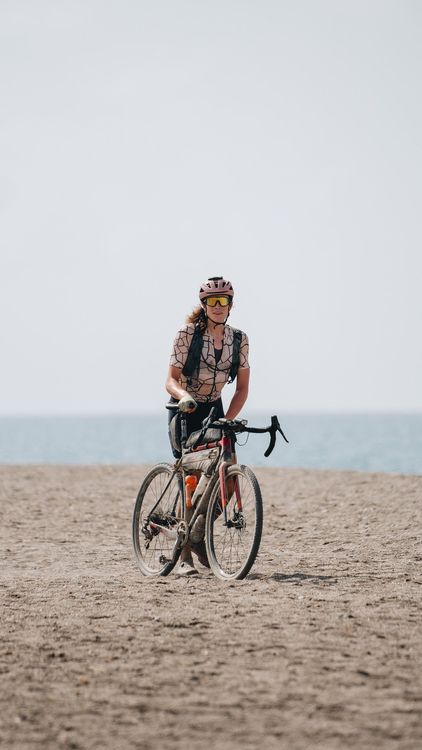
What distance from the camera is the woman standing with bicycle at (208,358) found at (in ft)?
26.9

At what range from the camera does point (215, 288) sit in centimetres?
820

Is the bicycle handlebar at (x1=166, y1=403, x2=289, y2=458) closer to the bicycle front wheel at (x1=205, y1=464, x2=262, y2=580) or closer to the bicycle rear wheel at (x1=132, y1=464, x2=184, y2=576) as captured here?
the bicycle front wheel at (x1=205, y1=464, x2=262, y2=580)

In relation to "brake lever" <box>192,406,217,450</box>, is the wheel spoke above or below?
below

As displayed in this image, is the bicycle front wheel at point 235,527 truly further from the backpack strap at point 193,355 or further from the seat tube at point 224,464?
the backpack strap at point 193,355

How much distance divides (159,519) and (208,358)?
149cm

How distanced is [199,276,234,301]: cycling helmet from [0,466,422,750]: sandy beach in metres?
2.25

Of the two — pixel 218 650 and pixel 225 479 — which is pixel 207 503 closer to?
pixel 225 479

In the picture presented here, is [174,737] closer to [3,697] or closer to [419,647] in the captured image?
[3,697]

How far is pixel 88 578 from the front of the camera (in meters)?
8.83

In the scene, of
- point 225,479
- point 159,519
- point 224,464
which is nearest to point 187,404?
point 224,464

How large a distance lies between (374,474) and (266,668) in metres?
14.1

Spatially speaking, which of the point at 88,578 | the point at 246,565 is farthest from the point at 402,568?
the point at 88,578

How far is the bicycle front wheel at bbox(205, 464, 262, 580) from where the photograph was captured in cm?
742

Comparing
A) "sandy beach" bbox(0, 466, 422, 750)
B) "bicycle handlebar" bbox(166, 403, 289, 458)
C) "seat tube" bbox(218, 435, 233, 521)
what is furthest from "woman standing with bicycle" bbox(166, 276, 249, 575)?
"sandy beach" bbox(0, 466, 422, 750)
